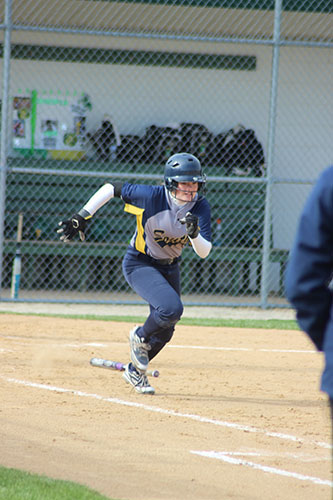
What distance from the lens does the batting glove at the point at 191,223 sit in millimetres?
5762

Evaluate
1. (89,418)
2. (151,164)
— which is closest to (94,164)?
(151,164)

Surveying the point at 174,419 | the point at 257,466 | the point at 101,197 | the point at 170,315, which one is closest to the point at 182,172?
the point at 101,197

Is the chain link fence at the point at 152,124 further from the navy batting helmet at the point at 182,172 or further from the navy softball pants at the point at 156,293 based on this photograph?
the navy batting helmet at the point at 182,172

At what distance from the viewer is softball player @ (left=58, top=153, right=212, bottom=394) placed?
239 inches

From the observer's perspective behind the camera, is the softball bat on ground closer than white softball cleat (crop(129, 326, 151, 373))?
No

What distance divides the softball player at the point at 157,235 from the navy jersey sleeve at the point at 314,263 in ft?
11.5

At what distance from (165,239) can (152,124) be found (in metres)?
7.98

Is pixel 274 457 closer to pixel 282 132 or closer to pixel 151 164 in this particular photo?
pixel 151 164

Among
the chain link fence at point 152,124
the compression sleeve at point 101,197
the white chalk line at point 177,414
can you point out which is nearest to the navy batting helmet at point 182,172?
the compression sleeve at point 101,197

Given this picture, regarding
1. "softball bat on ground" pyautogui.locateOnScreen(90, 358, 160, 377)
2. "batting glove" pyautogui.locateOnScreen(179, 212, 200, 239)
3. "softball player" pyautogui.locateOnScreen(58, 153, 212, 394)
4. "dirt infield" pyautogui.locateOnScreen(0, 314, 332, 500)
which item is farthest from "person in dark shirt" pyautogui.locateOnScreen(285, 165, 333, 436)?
"softball bat on ground" pyautogui.locateOnScreen(90, 358, 160, 377)

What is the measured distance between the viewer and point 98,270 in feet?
43.0

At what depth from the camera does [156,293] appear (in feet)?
20.2

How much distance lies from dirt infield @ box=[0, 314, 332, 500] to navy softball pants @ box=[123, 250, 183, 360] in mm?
464

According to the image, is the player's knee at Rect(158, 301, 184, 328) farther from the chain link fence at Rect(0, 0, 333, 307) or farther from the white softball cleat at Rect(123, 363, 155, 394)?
the chain link fence at Rect(0, 0, 333, 307)
